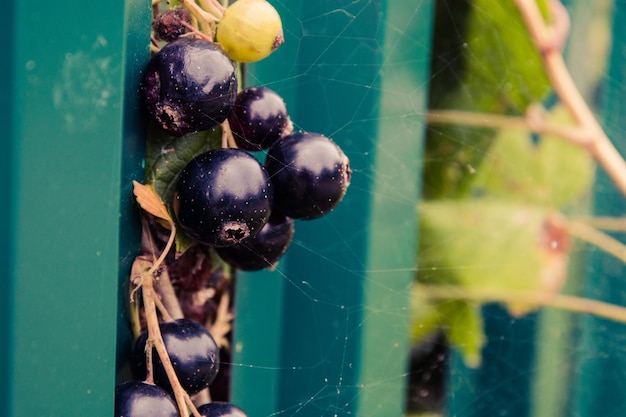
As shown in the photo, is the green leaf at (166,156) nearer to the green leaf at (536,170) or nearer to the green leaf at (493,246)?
the green leaf at (493,246)

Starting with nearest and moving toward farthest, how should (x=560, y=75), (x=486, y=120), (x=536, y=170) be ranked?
(x=560, y=75), (x=486, y=120), (x=536, y=170)

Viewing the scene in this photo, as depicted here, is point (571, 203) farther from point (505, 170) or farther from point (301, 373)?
point (301, 373)

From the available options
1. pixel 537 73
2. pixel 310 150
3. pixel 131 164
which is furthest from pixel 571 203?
pixel 131 164

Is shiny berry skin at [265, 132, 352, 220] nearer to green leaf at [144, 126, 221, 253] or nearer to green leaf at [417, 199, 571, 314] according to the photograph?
green leaf at [144, 126, 221, 253]

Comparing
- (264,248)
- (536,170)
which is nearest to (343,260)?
(264,248)

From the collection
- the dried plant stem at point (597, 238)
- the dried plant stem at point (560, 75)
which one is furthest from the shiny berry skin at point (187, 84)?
the dried plant stem at point (597, 238)

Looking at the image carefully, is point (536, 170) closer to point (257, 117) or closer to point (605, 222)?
point (605, 222)
